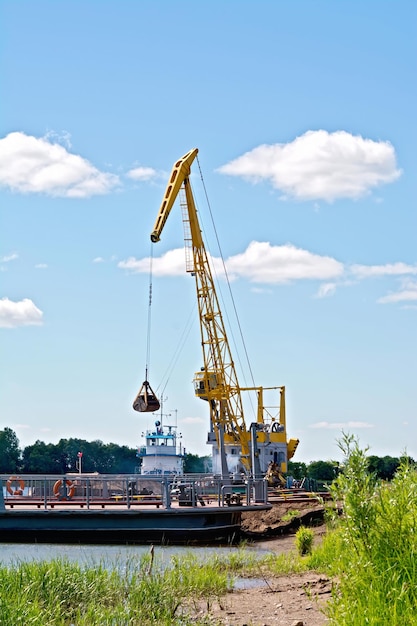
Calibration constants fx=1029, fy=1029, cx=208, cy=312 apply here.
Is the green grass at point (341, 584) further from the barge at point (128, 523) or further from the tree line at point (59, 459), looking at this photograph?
the tree line at point (59, 459)

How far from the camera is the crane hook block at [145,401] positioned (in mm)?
40312

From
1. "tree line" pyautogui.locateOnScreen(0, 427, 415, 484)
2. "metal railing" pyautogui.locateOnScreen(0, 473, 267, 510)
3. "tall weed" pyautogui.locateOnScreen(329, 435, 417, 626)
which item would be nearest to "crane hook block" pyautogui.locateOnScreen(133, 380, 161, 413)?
"metal railing" pyautogui.locateOnScreen(0, 473, 267, 510)

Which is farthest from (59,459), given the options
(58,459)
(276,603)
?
(276,603)

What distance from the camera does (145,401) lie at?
4034 centimetres

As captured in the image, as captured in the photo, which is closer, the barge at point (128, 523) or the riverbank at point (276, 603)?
the riverbank at point (276, 603)

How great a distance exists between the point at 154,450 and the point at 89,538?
30827 millimetres

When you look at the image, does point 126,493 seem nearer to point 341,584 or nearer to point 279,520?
point 279,520

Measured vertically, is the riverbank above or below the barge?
below

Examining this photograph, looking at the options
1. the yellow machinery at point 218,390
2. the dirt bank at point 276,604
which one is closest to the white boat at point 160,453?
the yellow machinery at point 218,390

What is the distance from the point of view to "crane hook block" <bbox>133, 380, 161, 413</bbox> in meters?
40.3

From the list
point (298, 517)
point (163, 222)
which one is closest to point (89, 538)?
point (298, 517)

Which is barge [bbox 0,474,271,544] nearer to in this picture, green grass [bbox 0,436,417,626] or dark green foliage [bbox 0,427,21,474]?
green grass [bbox 0,436,417,626]

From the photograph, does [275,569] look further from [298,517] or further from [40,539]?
[298,517]

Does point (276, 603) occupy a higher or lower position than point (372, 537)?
lower
